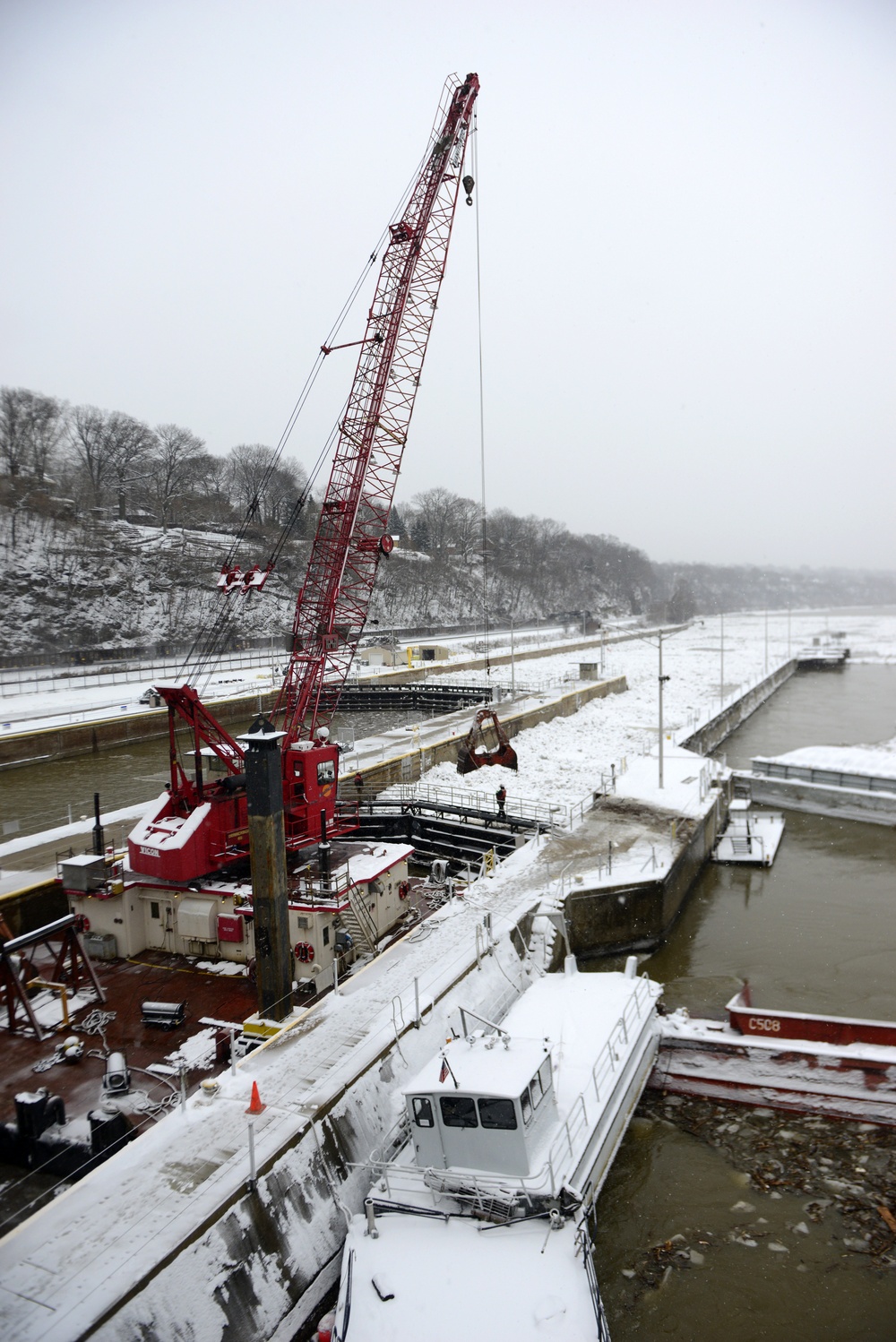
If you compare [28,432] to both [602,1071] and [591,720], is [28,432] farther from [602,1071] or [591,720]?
[602,1071]

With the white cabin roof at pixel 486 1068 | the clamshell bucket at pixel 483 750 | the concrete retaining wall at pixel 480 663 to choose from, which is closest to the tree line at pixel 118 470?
the concrete retaining wall at pixel 480 663

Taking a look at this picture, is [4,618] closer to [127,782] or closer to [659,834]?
[127,782]

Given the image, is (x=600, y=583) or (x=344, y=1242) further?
(x=600, y=583)

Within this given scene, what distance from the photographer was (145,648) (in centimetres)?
6525

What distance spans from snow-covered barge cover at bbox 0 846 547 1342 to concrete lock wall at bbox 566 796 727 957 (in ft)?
18.1

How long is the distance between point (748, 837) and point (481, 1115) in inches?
724

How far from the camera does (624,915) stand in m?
17.8

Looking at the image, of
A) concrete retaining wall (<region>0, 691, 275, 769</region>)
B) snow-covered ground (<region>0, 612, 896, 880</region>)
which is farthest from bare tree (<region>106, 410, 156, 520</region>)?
concrete retaining wall (<region>0, 691, 275, 769</region>)

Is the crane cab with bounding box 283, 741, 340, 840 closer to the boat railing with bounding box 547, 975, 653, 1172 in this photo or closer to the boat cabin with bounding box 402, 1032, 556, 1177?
the boat railing with bounding box 547, 975, 653, 1172

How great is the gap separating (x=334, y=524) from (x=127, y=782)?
1736 centimetres

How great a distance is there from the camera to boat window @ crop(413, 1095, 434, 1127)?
29.0 feet

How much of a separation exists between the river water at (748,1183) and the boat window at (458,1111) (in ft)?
9.54

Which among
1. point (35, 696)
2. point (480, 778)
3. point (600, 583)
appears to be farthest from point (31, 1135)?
point (600, 583)

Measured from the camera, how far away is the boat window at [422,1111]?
8844mm
